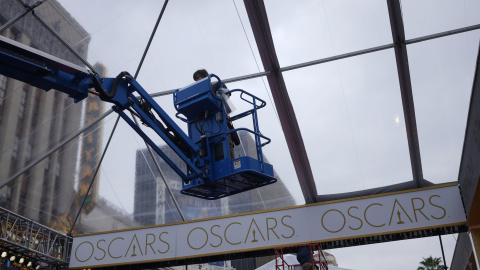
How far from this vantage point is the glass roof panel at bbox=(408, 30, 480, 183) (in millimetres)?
10086

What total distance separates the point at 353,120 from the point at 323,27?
2.59 meters

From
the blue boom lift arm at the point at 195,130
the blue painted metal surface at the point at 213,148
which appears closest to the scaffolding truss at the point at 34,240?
the blue boom lift arm at the point at 195,130

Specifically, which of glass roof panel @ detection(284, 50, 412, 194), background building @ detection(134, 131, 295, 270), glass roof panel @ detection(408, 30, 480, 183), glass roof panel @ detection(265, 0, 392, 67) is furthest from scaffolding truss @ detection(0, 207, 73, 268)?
glass roof panel @ detection(408, 30, 480, 183)

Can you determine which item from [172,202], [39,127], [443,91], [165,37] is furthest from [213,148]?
[172,202]

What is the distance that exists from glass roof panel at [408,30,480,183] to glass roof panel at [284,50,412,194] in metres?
0.48

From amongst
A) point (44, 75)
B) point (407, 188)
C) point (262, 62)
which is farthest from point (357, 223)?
point (44, 75)

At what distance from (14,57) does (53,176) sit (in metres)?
6.51

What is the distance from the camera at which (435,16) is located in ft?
31.9

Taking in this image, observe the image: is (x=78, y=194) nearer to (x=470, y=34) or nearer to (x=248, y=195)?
(x=248, y=195)

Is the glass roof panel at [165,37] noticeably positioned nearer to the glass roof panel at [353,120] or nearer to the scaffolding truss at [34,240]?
the glass roof panel at [353,120]

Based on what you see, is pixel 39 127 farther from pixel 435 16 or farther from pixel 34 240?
pixel 435 16

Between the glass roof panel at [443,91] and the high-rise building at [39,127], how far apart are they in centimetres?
761

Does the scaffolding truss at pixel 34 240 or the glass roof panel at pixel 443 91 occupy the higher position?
the glass roof panel at pixel 443 91

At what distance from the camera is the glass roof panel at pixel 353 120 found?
10.9 m
